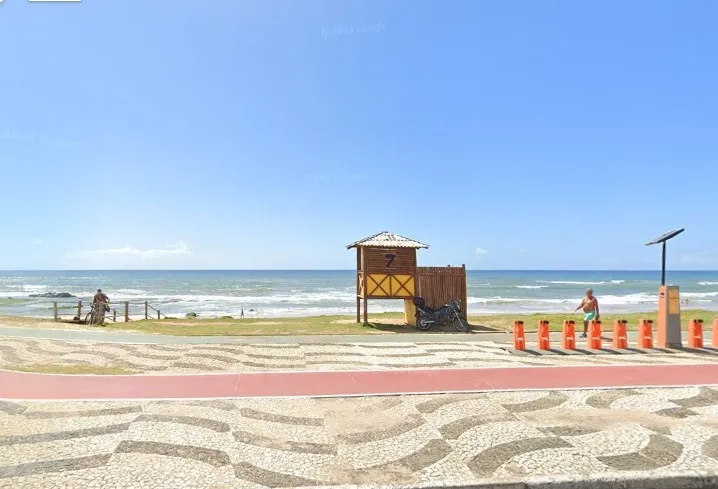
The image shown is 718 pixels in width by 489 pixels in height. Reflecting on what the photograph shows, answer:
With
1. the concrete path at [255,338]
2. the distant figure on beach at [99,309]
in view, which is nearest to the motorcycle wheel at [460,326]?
the concrete path at [255,338]

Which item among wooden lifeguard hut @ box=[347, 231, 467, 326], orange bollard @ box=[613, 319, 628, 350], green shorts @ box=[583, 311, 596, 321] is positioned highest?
wooden lifeguard hut @ box=[347, 231, 467, 326]

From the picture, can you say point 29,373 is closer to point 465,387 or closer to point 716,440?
point 465,387

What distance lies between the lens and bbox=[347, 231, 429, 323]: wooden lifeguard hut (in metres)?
18.8

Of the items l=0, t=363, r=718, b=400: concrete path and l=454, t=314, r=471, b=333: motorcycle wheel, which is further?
l=454, t=314, r=471, b=333: motorcycle wheel

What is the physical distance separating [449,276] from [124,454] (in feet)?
50.9

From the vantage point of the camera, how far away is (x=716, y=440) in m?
6.05

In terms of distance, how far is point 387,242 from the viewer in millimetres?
19047

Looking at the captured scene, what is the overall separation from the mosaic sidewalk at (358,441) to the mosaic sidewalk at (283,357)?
8.97 ft

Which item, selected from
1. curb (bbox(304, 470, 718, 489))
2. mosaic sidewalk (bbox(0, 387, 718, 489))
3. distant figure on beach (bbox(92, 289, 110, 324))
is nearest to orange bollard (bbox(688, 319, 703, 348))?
mosaic sidewalk (bbox(0, 387, 718, 489))

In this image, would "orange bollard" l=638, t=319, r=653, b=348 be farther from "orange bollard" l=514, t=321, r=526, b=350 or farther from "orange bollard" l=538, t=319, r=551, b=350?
"orange bollard" l=514, t=321, r=526, b=350

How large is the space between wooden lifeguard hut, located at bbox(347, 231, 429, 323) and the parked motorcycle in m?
0.82

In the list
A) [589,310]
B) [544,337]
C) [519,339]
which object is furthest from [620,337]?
[519,339]

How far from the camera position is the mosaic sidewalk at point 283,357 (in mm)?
10625

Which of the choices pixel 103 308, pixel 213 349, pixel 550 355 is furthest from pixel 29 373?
pixel 103 308
